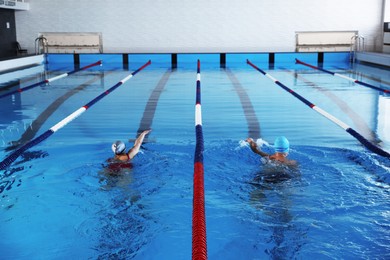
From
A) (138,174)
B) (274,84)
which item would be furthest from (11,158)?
(274,84)

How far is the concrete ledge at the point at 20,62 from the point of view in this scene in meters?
12.2

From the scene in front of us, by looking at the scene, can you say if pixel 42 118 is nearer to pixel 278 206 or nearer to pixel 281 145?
pixel 281 145

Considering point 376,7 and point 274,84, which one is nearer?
point 274,84

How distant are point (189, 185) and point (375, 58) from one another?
36.3 ft

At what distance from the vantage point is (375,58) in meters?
13.2

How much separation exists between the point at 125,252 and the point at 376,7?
1483 cm

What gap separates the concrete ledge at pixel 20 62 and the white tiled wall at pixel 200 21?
1.50 m

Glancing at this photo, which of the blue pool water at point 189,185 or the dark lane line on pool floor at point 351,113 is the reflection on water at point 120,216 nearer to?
the blue pool water at point 189,185

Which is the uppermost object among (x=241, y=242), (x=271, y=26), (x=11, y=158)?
(x=271, y=26)

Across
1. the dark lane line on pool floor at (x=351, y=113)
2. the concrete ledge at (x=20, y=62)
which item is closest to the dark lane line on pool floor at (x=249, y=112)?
the dark lane line on pool floor at (x=351, y=113)

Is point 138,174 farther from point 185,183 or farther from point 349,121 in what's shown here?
point 349,121

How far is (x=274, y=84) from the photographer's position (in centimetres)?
938

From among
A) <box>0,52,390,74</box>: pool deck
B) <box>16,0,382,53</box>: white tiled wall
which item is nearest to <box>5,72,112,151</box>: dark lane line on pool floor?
<box>0,52,390,74</box>: pool deck

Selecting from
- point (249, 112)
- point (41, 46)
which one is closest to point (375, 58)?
point (249, 112)
